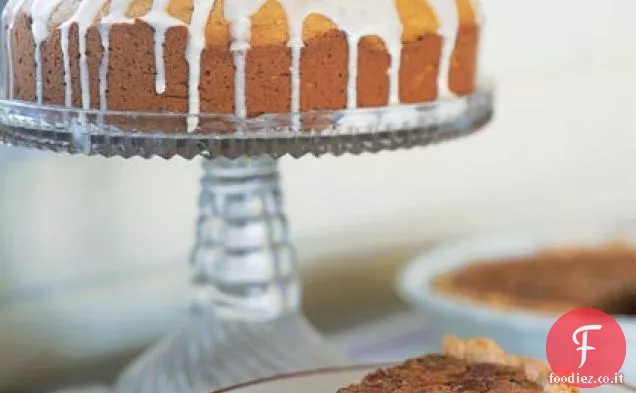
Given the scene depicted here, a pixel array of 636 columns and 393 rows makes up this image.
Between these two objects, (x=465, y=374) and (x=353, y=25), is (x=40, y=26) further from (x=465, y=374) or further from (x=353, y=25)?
(x=465, y=374)

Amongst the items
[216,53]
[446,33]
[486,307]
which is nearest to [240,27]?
[216,53]

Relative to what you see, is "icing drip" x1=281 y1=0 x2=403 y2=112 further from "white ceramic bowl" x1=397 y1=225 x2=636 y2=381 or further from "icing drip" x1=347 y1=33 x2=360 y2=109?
"white ceramic bowl" x1=397 y1=225 x2=636 y2=381

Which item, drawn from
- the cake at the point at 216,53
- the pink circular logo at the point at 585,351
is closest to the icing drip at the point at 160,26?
the cake at the point at 216,53

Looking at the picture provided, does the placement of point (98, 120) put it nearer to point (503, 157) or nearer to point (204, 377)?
point (204, 377)

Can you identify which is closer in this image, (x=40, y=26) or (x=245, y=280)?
(x=40, y=26)

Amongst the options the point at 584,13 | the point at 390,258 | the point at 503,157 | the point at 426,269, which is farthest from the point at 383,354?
the point at 584,13

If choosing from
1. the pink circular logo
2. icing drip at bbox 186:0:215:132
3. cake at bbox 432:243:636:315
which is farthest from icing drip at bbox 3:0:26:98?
cake at bbox 432:243:636:315
